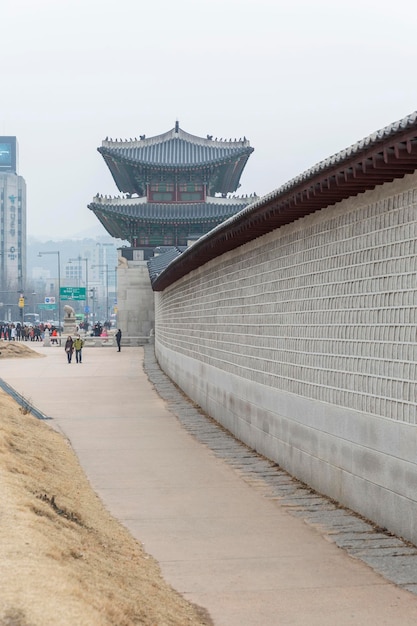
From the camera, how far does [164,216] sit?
67.6 metres

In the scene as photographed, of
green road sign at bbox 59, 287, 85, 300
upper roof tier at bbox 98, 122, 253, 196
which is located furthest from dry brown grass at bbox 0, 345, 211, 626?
green road sign at bbox 59, 287, 85, 300

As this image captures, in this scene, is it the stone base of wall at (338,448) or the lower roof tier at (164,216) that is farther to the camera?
the lower roof tier at (164,216)

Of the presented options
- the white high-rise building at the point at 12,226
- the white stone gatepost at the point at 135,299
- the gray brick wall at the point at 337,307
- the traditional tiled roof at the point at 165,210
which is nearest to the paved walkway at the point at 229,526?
the gray brick wall at the point at 337,307

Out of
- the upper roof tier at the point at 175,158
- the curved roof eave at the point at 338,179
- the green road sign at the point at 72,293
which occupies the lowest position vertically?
the curved roof eave at the point at 338,179

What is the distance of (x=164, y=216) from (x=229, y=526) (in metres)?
57.7

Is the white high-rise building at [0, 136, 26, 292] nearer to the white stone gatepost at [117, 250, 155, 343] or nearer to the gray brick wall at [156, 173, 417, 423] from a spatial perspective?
the white stone gatepost at [117, 250, 155, 343]

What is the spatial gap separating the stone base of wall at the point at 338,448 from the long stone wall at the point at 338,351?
2 centimetres

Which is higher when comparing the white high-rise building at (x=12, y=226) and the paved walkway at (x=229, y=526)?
the white high-rise building at (x=12, y=226)

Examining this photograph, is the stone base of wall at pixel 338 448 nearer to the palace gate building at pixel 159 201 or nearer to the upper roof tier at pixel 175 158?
the palace gate building at pixel 159 201

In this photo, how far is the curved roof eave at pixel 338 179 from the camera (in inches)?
329

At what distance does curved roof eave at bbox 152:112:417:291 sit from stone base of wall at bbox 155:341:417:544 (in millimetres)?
2594

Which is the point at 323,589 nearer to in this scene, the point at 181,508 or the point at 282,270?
the point at 181,508

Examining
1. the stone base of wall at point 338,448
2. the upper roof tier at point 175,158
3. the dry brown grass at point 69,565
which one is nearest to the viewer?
the dry brown grass at point 69,565

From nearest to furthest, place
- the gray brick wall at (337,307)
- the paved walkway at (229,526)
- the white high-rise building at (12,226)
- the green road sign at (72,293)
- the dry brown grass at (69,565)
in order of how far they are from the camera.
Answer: the dry brown grass at (69,565)
the paved walkway at (229,526)
the gray brick wall at (337,307)
the green road sign at (72,293)
the white high-rise building at (12,226)
